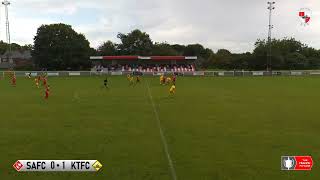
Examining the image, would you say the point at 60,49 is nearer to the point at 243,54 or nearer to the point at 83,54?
the point at 83,54

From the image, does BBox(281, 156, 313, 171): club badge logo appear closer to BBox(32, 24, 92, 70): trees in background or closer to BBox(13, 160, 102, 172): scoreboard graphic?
BBox(13, 160, 102, 172): scoreboard graphic

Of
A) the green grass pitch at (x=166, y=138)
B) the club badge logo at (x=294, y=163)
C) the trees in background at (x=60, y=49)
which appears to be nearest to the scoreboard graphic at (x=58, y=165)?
the green grass pitch at (x=166, y=138)

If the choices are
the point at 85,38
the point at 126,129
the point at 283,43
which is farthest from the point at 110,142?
the point at 283,43

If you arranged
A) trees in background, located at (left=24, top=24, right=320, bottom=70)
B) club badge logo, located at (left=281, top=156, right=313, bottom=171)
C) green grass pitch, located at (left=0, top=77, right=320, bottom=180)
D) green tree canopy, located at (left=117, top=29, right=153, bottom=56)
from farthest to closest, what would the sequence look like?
green tree canopy, located at (left=117, top=29, right=153, bottom=56)
trees in background, located at (left=24, top=24, right=320, bottom=70)
green grass pitch, located at (left=0, top=77, right=320, bottom=180)
club badge logo, located at (left=281, top=156, right=313, bottom=171)

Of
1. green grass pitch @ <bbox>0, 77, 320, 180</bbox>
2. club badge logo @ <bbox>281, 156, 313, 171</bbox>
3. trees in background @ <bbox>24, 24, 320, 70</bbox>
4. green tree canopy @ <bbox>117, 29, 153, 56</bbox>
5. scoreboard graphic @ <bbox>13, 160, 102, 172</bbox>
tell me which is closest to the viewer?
club badge logo @ <bbox>281, 156, 313, 171</bbox>

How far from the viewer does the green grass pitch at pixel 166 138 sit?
1334cm

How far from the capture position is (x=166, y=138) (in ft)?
59.5

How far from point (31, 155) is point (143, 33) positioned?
12520cm

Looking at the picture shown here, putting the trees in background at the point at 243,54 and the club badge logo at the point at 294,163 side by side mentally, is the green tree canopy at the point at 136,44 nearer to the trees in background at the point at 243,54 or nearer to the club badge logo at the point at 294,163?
the trees in background at the point at 243,54

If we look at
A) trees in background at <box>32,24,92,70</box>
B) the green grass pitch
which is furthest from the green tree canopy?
the green grass pitch

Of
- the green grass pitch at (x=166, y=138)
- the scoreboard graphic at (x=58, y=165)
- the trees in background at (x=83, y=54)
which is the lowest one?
the green grass pitch at (x=166, y=138)

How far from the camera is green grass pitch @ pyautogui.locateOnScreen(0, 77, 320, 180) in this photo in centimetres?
1334

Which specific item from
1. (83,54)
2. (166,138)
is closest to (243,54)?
(83,54)

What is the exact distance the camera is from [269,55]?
324ft
